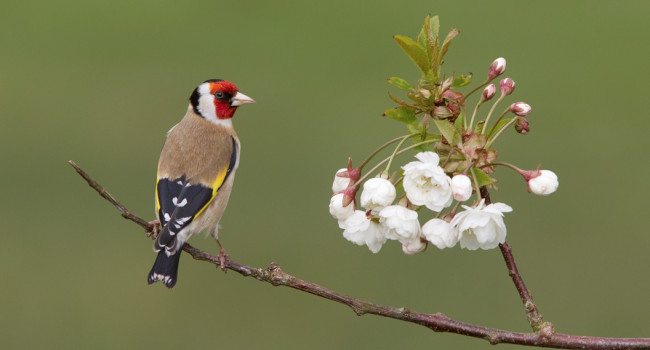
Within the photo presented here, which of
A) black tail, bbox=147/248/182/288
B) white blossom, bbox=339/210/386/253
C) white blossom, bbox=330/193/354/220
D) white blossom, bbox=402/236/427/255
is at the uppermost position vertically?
white blossom, bbox=330/193/354/220

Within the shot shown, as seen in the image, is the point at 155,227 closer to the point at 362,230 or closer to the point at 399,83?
the point at 362,230

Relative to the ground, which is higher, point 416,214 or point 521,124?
point 521,124

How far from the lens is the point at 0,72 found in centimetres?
864

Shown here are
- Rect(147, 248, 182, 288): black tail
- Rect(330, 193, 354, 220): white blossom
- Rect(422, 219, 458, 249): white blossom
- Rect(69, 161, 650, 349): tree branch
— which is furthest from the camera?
Rect(147, 248, 182, 288): black tail

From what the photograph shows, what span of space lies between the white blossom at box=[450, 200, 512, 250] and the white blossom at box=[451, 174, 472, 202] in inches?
3.3

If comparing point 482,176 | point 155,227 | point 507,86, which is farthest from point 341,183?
point 155,227

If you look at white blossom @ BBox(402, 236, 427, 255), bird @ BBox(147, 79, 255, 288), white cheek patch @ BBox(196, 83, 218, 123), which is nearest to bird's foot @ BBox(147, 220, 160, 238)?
bird @ BBox(147, 79, 255, 288)

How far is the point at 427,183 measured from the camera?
2.17 meters

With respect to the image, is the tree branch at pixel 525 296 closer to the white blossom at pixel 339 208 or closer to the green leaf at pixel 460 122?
the green leaf at pixel 460 122

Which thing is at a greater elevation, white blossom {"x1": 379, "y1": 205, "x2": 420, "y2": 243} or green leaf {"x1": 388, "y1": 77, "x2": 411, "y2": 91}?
green leaf {"x1": 388, "y1": 77, "x2": 411, "y2": 91}

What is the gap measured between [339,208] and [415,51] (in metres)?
0.39

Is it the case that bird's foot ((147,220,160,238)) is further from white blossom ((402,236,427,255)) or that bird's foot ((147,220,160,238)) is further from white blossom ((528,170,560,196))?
white blossom ((528,170,560,196))

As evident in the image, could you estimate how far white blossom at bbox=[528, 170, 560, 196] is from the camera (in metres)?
2.18

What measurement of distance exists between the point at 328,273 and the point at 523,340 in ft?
13.7
